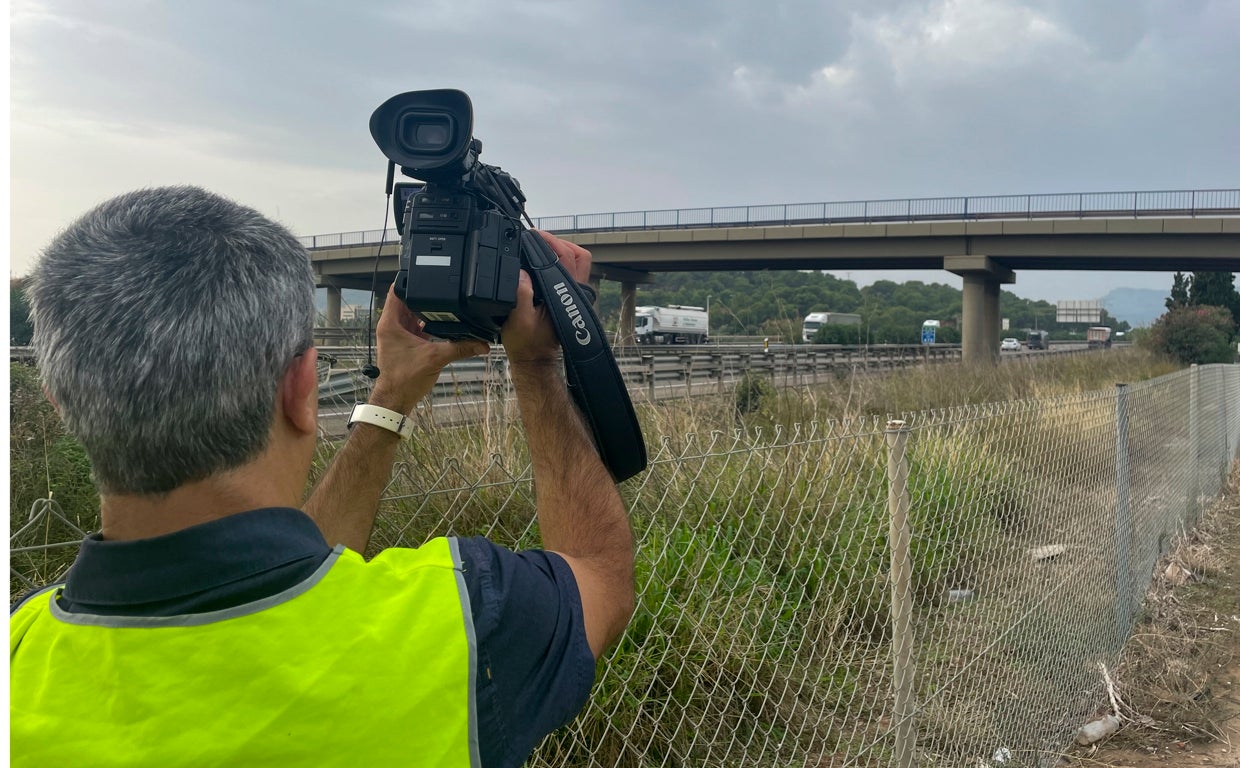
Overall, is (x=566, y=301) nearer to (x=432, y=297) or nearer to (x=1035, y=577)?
(x=432, y=297)

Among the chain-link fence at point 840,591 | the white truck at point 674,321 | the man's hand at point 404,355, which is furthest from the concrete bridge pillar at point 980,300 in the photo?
the man's hand at point 404,355

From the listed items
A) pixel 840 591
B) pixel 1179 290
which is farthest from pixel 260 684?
pixel 1179 290

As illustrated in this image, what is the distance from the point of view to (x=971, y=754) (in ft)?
11.8

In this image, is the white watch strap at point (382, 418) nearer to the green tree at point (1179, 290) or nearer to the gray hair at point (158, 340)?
the gray hair at point (158, 340)

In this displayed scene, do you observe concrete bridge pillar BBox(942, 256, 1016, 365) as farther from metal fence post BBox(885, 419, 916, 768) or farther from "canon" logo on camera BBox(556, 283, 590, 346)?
"canon" logo on camera BBox(556, 283, 590, 346)

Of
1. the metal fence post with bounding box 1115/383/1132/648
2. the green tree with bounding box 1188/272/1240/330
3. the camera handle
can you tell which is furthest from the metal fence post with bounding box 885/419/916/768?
the green tree with bounding box 1188/272/1240/330

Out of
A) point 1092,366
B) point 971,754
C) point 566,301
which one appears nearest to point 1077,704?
point 971,754

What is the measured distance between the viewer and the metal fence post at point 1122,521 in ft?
16.2

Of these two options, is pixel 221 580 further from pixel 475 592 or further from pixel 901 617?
pixel 901 617

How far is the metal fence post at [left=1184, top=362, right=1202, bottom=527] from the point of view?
795 cm

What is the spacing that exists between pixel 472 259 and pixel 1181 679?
193 inches

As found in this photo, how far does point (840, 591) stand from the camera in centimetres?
466

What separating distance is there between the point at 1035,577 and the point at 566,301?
3.64m

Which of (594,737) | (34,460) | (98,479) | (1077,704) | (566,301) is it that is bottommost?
(1077,704)
